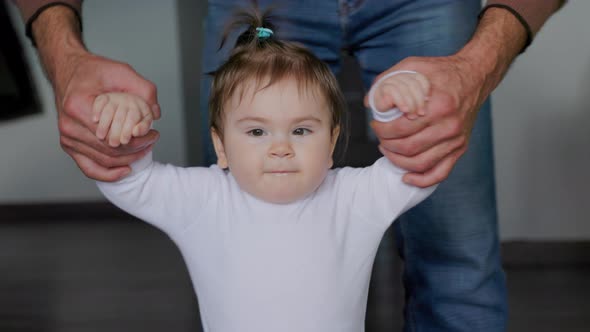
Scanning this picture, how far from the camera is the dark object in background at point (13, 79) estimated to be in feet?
12.3

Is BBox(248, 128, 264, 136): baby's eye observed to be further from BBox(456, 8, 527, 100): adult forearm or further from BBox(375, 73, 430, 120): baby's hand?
BBox(456, 8, 527, 100): adult forearm

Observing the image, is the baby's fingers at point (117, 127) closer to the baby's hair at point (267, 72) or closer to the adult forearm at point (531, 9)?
the baby's hair at point (267, 72)

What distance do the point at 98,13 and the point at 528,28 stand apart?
282cm

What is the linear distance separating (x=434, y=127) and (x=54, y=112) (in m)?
3.07

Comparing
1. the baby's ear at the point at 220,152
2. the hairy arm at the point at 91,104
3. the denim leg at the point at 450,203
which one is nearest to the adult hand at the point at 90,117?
the hairy arm at the point at 91,104

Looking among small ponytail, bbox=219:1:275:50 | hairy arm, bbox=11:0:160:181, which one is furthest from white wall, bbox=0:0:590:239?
hairy arm, bbox=11:0:160:181

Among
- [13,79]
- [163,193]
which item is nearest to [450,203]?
[163,193]

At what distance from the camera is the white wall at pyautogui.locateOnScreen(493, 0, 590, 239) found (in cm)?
257

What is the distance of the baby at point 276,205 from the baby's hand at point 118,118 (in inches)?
3.8

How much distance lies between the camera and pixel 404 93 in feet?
3.01

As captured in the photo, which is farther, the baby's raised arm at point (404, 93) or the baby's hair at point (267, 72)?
the baby's hair at point (267, 72)

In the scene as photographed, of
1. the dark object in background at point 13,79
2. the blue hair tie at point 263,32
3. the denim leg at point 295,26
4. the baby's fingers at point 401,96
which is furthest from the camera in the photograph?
the dark object in background at point 13,79

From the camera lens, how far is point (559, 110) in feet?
8.57

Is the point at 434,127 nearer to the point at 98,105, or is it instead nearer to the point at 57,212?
the point at 98,105
